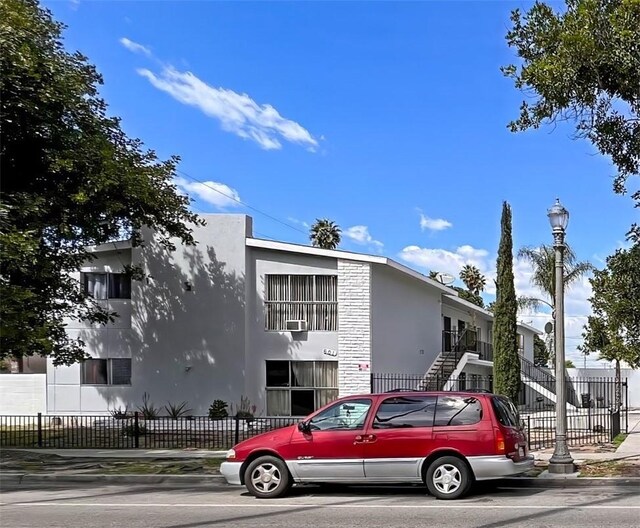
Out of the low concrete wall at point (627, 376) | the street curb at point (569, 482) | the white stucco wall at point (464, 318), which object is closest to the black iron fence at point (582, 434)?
the street curb at point (569, 482)

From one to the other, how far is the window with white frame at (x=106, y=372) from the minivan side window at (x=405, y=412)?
16686mm

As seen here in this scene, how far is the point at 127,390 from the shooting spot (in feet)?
84.6

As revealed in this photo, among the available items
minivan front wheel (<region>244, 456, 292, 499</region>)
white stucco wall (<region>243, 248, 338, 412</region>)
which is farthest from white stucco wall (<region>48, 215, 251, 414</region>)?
minivan front wheel (<region>244, 456, 292, 499</region>)

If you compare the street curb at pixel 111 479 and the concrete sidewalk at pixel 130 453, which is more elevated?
the street curb at pixel 111 479

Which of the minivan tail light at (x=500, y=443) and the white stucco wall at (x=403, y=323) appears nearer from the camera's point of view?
the minivan tail light at (x=500, y=443)

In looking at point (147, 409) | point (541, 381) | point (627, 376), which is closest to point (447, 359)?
point (541, 381)

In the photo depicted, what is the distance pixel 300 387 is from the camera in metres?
25.1

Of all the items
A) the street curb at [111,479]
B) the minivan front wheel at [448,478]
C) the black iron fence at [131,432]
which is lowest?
the black iron fence at [131,432]

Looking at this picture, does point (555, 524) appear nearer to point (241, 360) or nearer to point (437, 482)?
point (437, 482)

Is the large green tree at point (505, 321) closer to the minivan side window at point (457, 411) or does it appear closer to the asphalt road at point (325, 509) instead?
the asphalt road at point (325, 509)

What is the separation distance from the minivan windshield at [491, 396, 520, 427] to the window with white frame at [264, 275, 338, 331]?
13.8 m

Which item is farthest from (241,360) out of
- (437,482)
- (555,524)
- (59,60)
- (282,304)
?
(555,524)

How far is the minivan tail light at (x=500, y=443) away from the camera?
34.9ft

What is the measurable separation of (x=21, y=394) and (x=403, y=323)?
1479 centimetres
